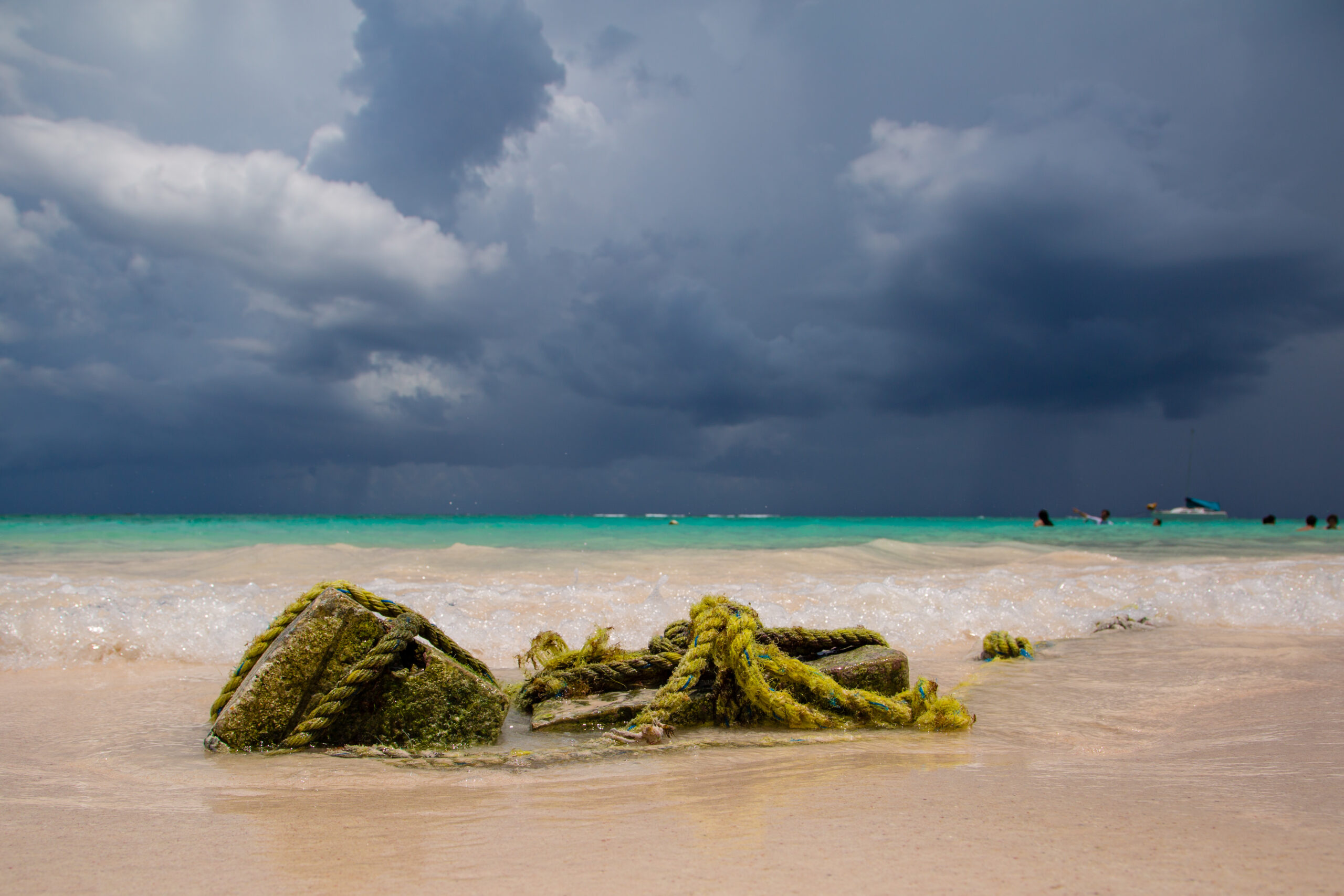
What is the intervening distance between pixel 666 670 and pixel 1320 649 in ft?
14.3

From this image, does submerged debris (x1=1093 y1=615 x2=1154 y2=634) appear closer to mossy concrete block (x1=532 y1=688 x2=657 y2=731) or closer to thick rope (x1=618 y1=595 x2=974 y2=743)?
thick rope (x1=618 y1=595 x2=974 y2=743)

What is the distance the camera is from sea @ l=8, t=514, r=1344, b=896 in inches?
57.3

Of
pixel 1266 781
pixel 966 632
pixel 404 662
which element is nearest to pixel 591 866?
pixel 404 662

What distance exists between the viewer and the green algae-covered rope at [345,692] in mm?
2426

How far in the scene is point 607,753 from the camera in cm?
246

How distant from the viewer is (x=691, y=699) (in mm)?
2781

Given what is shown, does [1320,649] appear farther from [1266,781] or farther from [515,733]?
[515,733]

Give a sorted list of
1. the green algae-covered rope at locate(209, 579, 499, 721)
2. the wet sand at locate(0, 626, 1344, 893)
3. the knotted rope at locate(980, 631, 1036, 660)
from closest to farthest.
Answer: the wet sand at locate(0, 626, 1344, 893), the green algae-covered rope at locate(209, 579, 499, 721), the knotted rope at locate(980, 631, 1036, 660)

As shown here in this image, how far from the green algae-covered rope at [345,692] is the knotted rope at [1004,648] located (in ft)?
11.9

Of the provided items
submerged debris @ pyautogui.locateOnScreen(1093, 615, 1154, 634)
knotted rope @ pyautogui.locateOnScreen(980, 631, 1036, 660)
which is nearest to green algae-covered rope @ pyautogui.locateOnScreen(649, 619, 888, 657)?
knotted rope @ pyautogui.locateOnScreen(980, 631, 1036, 660)

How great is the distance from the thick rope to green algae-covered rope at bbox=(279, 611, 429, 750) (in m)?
0.93

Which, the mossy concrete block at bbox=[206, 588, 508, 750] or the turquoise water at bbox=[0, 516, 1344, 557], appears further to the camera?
the turquoise water at bbox=[0, 516, 1344, 557]

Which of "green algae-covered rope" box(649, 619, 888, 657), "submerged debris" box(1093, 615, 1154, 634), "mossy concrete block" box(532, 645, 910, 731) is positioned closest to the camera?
"mossy concrete block" box(532, 645, 910, 731)

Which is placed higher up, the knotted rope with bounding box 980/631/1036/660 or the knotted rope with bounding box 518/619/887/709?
the knotted rope with bounding box 518/619/887/709
